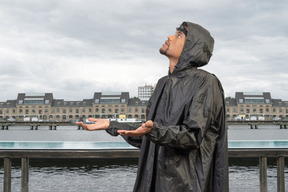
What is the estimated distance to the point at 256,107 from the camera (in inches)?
3967

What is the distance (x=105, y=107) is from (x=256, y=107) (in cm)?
4477

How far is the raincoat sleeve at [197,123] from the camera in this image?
151 centimetres

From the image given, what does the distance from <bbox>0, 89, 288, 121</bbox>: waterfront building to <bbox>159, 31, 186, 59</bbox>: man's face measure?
319 feet

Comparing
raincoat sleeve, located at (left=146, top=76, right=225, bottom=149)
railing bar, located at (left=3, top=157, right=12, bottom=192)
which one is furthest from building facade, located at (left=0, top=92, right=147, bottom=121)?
raincoat sleeve, located at (left=146, top=76, right=225, bottom=149)

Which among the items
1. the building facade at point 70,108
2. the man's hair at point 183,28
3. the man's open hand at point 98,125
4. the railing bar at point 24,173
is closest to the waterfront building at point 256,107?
the building facade at point 70,108

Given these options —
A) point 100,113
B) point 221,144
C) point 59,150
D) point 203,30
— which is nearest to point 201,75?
point 203,30

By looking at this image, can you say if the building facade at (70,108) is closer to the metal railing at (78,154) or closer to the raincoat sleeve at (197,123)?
the metal railing at (78,154)

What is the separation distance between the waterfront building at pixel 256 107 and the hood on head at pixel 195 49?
10059 cm

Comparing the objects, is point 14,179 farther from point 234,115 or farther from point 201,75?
point 234,115

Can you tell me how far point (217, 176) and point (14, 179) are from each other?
12172 mm

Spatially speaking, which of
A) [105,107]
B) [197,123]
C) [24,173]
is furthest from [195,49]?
[105,107]

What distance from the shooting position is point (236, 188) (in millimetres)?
11812

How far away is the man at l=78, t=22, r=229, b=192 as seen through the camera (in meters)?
1.57

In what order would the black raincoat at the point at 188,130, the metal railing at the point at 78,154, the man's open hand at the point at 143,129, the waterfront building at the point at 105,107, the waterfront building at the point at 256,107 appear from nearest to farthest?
1. the man's open hand at the point at 143,129
2. the black raincoat at the point at 188,130
3. the metal railing at the point at 78,154
4. the waterfront building at the point at 256,107
5. the waterfront building at the point at 105,107
